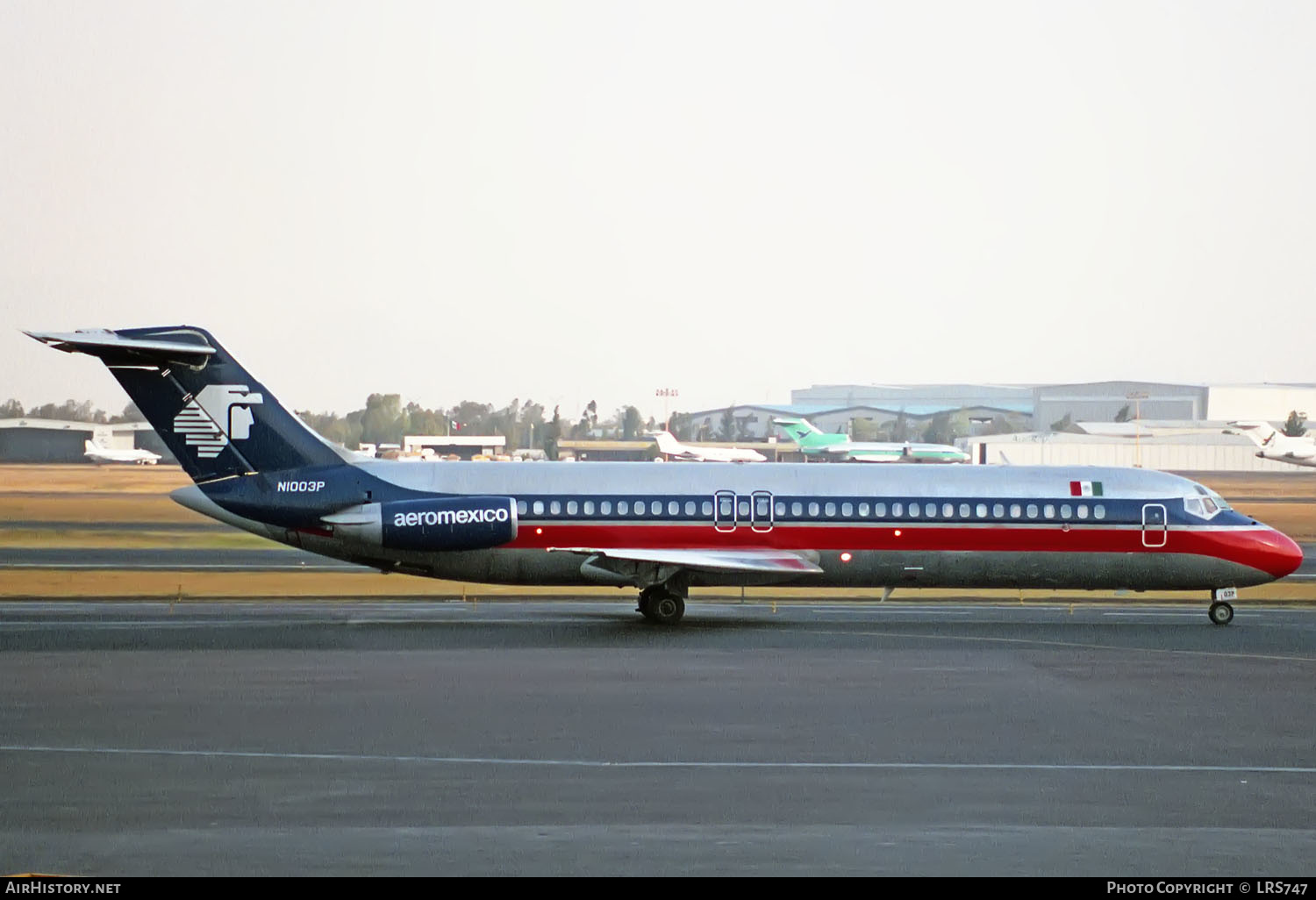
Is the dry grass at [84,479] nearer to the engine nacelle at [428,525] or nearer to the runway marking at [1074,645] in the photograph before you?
the engine nacelle at [428,525]

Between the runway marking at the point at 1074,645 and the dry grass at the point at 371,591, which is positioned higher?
the runway marking at the point at 1074,645

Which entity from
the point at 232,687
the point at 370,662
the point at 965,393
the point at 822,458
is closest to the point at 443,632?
the point at 370,662

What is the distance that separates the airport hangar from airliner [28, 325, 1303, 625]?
55.1 metres

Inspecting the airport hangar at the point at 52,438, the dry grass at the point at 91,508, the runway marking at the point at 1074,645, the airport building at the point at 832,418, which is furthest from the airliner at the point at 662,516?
the airport building at the point at 832,418

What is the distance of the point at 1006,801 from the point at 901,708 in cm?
534

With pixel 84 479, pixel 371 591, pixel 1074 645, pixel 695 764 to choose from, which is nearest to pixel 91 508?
pixel 84 479

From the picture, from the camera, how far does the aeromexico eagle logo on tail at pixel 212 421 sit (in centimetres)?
2842

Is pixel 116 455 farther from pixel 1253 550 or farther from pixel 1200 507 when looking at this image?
pixel 1253 550

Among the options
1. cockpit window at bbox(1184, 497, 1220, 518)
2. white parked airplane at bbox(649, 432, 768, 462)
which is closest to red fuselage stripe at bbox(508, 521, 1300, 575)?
cockpit window at bbox(1184, 497, 1220, 518)

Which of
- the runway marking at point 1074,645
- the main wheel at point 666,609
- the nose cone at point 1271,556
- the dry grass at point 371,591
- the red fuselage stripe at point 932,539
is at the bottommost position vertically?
the dry grass at point 371,591

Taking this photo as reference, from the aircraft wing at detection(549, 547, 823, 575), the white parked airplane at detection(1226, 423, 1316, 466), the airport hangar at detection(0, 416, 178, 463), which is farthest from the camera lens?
the white parked airplane at detection(1226, 423, 1316, 466)

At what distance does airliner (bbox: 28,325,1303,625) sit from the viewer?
2819 centimetres

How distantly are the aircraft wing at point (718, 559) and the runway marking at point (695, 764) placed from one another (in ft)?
40.8

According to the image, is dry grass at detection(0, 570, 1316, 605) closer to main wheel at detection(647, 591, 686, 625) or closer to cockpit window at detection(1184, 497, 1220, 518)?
cockpit window at detection(1184, 497, 1220, 518)
